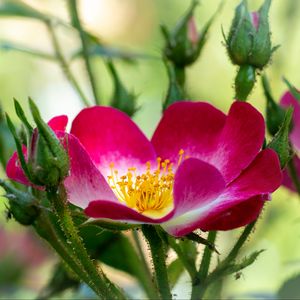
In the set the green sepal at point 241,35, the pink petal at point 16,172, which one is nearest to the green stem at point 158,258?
the pink petal at point 16,172

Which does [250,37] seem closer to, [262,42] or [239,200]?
[262,42]

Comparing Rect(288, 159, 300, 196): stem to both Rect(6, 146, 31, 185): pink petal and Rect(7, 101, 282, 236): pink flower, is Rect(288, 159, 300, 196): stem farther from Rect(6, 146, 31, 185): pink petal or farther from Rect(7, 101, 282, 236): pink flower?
Rect(6, 146, 31, 185): pink petal

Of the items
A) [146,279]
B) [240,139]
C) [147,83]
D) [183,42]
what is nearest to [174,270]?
[146,279]

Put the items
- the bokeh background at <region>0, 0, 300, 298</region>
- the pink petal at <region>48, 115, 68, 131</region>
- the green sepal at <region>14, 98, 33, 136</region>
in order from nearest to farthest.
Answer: the green sepal at <region>14, 98, 33, 136</region> < the pink petal at <region>48, 115, 68, 131</region> < the bokeh background at <region>0, 0, 300, 298</region>

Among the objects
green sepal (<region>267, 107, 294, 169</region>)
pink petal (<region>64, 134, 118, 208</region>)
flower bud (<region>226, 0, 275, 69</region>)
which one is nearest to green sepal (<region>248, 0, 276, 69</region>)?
flower bud (<region>226, 0, 275, 69</region>)

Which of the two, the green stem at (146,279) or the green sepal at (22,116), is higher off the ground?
the green sepal at (22,116)

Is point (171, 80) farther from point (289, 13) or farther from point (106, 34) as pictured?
point (106, 34)

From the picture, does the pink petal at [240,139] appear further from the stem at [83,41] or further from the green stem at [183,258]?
the stem at [83,41]
